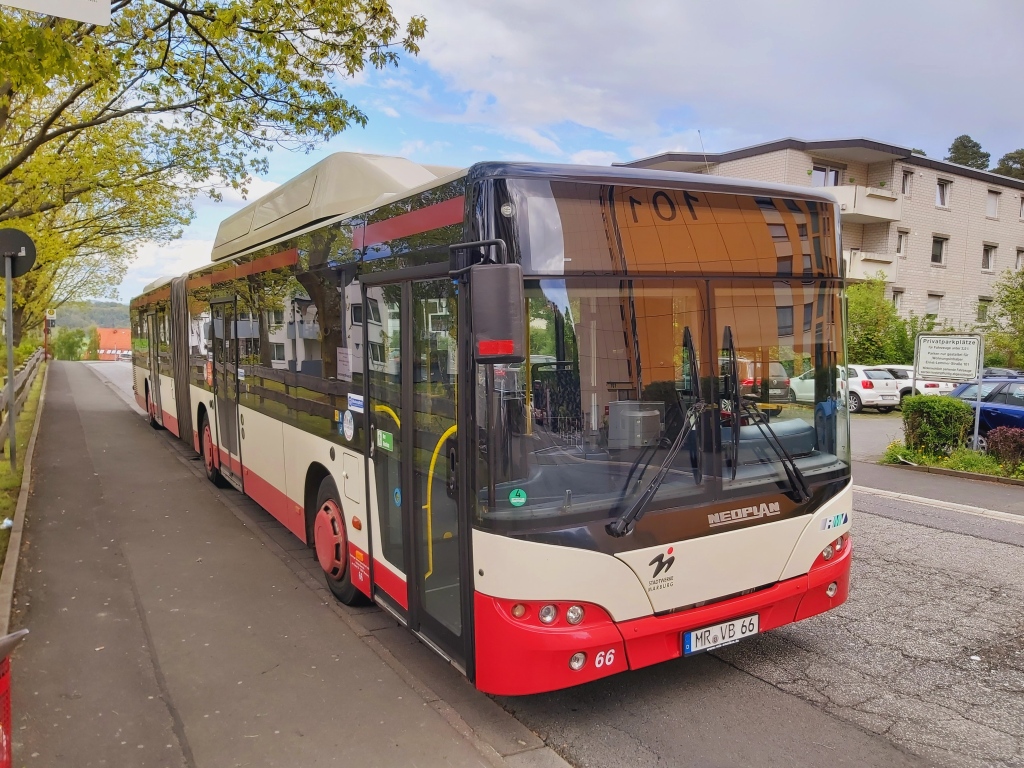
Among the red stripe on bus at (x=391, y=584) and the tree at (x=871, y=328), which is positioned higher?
the tree at (x=871, y=328)

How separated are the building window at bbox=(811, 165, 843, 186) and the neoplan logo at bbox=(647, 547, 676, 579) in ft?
103

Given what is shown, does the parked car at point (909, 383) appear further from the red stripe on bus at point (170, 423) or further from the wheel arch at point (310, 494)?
the wheel arch at point (310, 494)

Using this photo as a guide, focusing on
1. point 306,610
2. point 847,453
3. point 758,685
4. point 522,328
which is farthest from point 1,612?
point 847,453

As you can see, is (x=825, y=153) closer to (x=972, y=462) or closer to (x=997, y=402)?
(x=997, y=402)

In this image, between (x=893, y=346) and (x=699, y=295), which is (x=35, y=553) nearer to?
(x=699, y=295)

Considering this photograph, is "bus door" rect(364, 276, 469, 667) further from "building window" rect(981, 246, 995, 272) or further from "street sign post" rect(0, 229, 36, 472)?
"building window" rect(981, 246, 995, 272)

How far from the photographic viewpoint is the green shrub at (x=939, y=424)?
12.1 m

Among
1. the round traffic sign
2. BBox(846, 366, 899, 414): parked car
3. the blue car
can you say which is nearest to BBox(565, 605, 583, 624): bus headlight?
the round traffic sign

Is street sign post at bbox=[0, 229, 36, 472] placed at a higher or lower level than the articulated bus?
higher

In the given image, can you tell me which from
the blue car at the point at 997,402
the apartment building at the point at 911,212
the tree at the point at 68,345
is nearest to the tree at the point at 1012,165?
the apartment building at the point at 911,212


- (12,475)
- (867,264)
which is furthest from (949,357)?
(867,264)

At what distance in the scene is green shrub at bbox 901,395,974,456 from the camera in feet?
39.8

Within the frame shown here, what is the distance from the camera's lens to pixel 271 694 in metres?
4.46

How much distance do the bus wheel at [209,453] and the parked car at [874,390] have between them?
59.4ft
